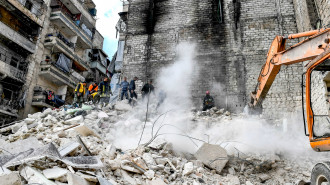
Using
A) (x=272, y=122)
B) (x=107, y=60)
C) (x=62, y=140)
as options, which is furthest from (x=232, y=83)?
(x=107, y=60)

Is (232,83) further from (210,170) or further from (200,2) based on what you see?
(210,170)

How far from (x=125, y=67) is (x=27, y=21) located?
472 inches

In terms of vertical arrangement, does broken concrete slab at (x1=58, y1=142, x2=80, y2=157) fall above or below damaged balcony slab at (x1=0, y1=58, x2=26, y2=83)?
below

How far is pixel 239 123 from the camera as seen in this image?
26.3 feet

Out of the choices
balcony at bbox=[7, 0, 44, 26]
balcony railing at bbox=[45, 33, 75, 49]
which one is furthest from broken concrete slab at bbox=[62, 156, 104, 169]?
balcony railing at bbox=[45, 33, 75, 49]

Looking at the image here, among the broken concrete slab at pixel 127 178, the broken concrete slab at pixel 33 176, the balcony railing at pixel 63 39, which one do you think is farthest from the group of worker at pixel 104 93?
the balcony railing at pixel 63 39

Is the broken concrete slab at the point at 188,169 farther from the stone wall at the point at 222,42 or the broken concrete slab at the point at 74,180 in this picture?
the stone wall at the point at 222,42

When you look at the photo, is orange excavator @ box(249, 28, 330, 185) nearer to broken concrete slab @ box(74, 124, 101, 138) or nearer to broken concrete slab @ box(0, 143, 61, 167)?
broken concrete slab @ box(0, 143, 61, 167)

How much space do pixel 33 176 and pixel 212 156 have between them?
146 inches

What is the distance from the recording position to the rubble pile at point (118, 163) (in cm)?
344

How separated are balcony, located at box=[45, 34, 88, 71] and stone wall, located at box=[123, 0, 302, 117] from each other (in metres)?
10.9

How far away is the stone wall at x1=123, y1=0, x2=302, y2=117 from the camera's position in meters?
11.8

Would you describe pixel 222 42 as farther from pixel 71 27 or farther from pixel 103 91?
pixel 71 27

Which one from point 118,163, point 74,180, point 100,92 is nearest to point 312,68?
point 118,163
